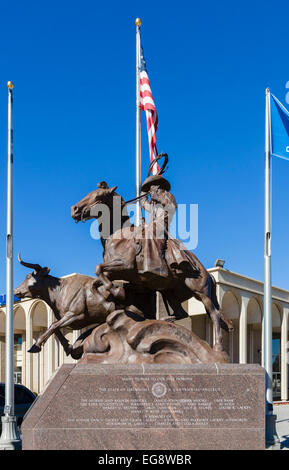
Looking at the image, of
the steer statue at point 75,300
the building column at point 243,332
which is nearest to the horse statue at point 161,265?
the steer statue at point 75,300

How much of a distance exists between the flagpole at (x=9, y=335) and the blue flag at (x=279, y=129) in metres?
6.46

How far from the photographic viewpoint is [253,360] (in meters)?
37.5

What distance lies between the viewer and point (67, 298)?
11.5m

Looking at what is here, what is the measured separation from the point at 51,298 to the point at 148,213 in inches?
115

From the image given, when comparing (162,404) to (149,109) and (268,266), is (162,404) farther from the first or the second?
(149,109)

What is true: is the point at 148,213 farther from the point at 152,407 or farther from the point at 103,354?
the point at 152,407

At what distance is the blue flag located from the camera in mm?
12055

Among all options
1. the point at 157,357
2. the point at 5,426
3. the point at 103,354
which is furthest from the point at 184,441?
the point at 5,426

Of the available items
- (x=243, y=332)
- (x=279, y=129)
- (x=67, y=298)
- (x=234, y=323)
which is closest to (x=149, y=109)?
(x=279, y=129)

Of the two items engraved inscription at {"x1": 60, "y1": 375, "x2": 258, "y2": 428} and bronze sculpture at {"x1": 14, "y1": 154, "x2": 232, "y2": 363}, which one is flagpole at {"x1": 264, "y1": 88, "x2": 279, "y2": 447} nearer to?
bronze sculpture at {"x1": 14, "y1": 154, "x2": 232, "y2": 363}

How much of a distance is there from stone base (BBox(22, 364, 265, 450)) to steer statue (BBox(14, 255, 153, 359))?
1.81 metres

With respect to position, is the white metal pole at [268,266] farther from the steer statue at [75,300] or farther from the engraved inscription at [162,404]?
the steer statue at [75,300]

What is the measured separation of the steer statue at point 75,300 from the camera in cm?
1061
